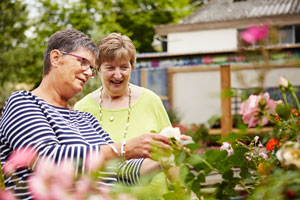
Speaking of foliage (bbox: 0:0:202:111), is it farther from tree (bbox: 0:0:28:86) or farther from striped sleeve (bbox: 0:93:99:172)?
striped sleeve (bbox: 0:93:99:172)

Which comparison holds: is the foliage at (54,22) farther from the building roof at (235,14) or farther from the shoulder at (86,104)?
the shoulder at (86,104)

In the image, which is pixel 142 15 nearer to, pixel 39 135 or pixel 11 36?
pixel 11 36

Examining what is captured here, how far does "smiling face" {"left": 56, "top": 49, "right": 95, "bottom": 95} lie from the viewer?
7.07ft

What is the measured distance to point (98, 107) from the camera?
336cm

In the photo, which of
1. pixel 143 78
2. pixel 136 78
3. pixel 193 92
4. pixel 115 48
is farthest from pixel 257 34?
pixel 193 92

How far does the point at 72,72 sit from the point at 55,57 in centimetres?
10

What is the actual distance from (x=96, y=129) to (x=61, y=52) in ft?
1.40

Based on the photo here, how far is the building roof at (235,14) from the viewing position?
17509 millimetres

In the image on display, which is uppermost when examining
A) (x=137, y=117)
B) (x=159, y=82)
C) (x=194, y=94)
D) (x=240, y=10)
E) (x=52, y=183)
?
(x=240, y=10)

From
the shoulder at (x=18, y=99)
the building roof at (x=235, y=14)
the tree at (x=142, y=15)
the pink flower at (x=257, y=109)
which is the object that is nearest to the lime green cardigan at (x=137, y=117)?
the shoulder at (x=18, y=99)

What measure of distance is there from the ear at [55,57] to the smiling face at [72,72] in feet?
0.05

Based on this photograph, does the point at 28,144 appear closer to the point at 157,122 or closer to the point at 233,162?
the point at 233,162

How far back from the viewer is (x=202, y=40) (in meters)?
18.5

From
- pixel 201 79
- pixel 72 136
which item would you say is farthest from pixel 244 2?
pixel 72 136
